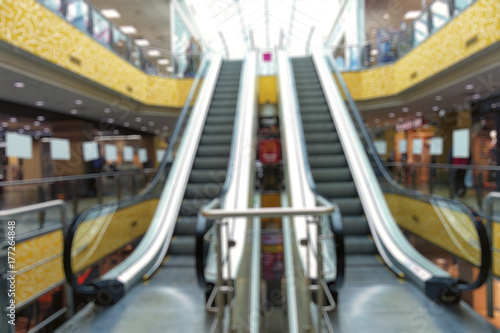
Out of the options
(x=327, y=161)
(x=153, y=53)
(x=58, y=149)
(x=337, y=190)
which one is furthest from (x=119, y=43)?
(x=337, y=190)

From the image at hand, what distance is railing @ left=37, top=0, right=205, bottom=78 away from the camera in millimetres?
6826

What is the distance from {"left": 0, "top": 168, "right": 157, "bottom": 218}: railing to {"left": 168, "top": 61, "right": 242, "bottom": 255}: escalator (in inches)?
84.1

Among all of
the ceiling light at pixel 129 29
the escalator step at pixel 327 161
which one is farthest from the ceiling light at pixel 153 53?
the escalator step at pixel 327 161

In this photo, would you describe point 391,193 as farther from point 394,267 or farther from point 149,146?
point 149,146

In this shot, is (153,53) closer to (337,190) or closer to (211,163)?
(211,163)

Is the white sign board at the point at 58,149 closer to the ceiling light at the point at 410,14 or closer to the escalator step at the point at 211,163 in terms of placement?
the escalator step at the point at 211,163

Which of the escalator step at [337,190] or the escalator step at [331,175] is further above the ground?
the escalator step at [331,175]

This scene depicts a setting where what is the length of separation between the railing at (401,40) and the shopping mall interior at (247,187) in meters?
0.06

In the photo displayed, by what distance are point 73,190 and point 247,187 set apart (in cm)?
368

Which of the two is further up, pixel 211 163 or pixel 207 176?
pixel 211 163

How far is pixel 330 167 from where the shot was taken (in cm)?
566

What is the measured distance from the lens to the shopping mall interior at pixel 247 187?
108 inches

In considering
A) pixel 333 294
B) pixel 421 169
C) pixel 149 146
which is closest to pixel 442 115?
pixel 421 169

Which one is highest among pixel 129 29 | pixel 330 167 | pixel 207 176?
pixel 129 29
